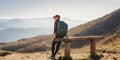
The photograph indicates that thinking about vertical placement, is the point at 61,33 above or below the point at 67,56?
above

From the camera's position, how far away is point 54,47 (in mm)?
16734

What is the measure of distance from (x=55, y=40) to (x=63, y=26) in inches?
41.0

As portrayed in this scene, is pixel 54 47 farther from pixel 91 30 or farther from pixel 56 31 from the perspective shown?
pixel 91 30

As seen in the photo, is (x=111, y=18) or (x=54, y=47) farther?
(x=111, y=18)

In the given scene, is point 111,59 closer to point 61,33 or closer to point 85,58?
point 85,58

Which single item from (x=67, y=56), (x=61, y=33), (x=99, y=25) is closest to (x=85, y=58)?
(x=67, y=56)

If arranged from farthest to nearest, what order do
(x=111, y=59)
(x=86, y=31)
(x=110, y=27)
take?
1. (x=86, y=31)
2. (x=110, y=27)
3. (x=111, y=59)

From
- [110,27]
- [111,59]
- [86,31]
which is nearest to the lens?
[111,59]

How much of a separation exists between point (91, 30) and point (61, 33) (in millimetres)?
A: 89102

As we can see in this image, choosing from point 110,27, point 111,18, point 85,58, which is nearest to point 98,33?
point 110,27

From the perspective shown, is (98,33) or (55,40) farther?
(98,33)

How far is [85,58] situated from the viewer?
54.9 feet

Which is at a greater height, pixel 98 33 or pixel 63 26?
pixel 63 26

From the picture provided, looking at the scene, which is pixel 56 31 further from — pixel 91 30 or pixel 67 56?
pixel 91 30
